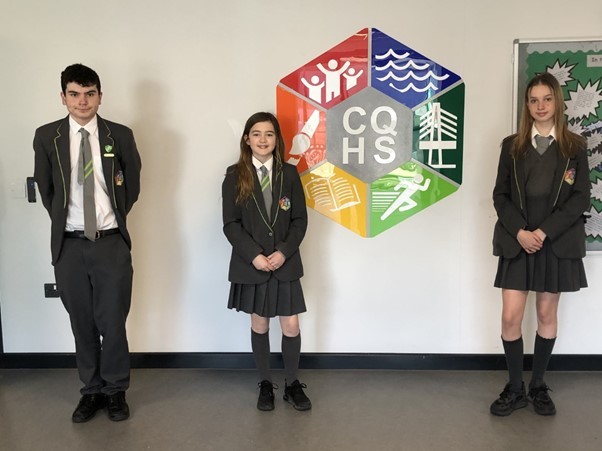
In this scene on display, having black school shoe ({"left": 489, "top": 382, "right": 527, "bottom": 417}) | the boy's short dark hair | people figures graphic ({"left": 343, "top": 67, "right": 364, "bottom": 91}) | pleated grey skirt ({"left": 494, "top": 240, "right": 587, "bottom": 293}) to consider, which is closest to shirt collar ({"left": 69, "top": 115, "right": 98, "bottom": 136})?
the boy's short dark hair

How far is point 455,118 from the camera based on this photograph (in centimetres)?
272

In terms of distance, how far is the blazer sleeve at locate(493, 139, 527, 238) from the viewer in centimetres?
233

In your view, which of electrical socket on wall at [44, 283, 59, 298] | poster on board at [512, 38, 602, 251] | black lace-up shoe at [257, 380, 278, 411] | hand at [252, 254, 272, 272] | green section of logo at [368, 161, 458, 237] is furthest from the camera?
electrical socket on wall at [44, 283, 59, 298]

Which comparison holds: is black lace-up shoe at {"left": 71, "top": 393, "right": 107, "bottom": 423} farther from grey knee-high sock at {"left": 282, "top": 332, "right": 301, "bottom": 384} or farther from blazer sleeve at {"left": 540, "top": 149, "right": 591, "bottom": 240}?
blazer sleeve at {"left": 540, "top": 149, "right": 591, "bottom": 240}

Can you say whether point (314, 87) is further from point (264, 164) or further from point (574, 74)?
point (574, 74)

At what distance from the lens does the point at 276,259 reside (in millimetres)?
2381

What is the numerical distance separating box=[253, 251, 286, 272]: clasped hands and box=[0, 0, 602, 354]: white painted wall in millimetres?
467

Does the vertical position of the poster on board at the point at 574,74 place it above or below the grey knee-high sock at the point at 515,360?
above

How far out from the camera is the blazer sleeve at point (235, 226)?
2391mm

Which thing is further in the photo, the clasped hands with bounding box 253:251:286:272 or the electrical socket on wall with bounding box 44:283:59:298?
the electrical socket on wall with bounding box 44:283:59:298

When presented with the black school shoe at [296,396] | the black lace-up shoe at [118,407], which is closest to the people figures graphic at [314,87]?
the black school shoe at [296,396]

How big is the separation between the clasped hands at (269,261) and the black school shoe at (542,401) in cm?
139

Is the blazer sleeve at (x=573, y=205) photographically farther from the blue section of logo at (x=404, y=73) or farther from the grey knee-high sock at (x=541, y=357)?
the blue section of logo at (x=404, y=73)

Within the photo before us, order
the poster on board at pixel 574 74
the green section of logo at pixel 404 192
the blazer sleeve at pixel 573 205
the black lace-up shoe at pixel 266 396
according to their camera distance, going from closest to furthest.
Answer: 1. the blazer sleeve at pixel 573 205
2. the black lace-up shoe at pixel 266 396
3. the poster on board at pixel 574 74
4. the green section of logo at pixel 404 192
